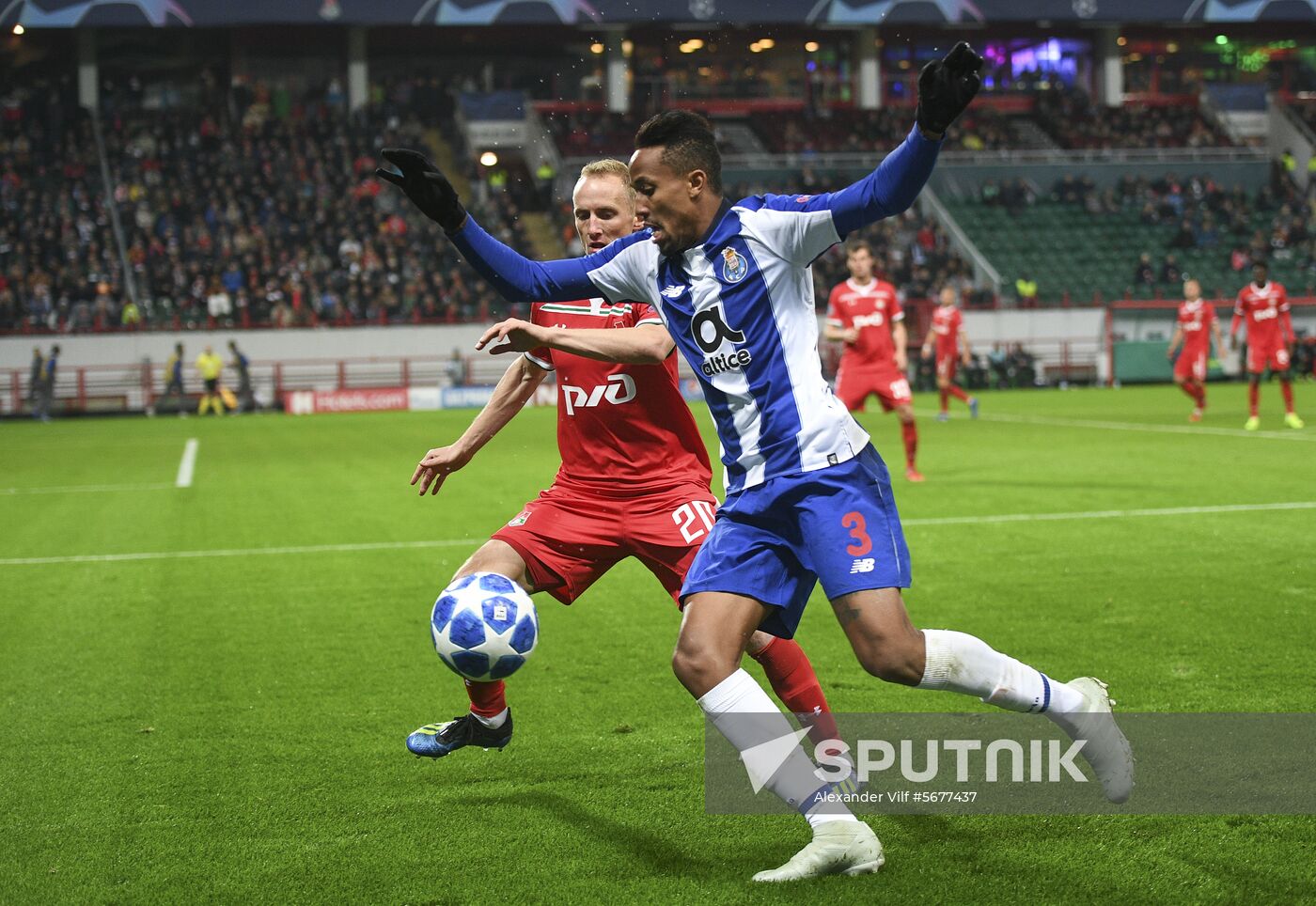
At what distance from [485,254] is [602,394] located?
3.17 feet

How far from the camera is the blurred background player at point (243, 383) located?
→ 3441cm

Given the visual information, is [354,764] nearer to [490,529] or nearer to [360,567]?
[360,567]

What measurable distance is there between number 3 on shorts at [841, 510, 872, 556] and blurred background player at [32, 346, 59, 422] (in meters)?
33.2

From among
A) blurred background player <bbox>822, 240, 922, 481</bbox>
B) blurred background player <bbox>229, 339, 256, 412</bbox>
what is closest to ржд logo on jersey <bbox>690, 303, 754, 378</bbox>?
blurred background player <bbox>822, 240, 922, 481</bbox>

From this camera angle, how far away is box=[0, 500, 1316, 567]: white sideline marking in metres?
10.4

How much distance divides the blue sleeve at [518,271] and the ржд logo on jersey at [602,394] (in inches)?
29.5

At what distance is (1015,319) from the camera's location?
38969mm

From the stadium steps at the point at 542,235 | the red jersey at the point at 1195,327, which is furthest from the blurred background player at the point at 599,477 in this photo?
the stadium steps at the point at 542,235

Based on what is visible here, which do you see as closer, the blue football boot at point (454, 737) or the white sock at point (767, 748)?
the white sock at point (767, 748)

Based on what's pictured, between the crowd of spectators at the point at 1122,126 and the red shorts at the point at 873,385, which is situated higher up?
the crowd of spectators at the point at 1122,126

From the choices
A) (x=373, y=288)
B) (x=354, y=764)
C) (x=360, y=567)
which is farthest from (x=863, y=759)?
(x=373, y=288)

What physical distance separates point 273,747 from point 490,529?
20.7 ft

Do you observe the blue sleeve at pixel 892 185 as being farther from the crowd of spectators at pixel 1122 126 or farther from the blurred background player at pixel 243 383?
the crowd of spectators at pixel 1122 126

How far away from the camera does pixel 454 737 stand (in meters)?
4.86
